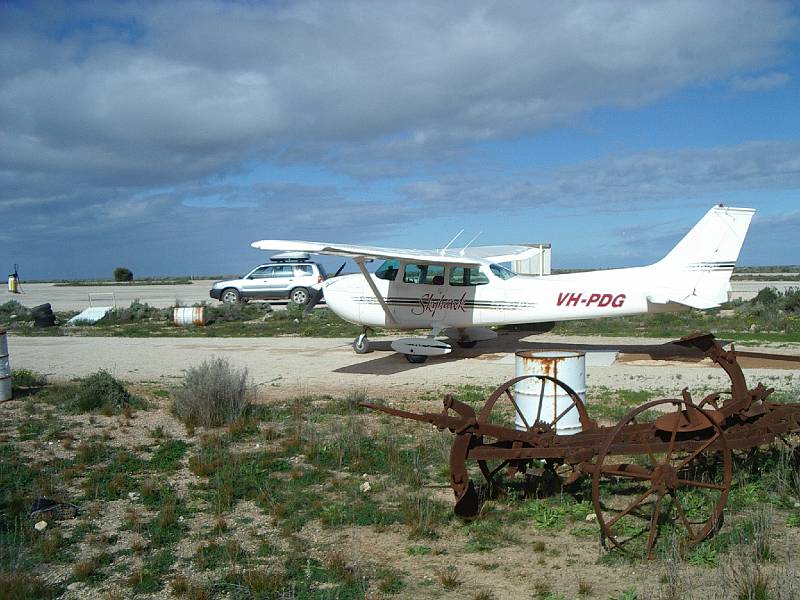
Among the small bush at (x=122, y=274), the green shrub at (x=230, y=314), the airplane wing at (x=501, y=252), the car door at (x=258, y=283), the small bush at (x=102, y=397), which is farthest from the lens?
the small bush at (x=122, y=274)

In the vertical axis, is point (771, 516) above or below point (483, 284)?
below

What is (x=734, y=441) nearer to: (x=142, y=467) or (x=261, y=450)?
(x=261, y=450)

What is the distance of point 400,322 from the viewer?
16.2 metres

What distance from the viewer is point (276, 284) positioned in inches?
1294

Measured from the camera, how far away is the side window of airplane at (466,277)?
51.5ft

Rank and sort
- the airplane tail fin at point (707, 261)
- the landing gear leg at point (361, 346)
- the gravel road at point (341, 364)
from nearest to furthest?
the gravel road at point (341, 364)
the airplane tail fin at point (707, 261)
the landing gear leg at point (361, 346)

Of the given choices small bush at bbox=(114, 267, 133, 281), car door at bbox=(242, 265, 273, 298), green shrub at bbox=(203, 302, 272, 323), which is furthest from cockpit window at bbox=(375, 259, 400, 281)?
small bush at bbox=(114, 267, 133, 281)

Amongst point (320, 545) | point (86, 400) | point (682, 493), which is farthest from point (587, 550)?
point (86, 400)

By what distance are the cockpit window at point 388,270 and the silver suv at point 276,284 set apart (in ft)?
53.3

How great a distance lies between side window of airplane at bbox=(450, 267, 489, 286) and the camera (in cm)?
1570

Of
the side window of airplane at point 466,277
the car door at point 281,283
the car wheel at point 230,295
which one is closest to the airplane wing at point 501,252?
the side window of airplane at point 466,277

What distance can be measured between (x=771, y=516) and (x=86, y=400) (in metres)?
8.56

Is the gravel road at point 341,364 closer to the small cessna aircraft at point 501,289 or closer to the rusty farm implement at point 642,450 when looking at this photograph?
the small cessna aircraft at point 501,289

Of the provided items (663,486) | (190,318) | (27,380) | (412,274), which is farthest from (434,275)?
(190,318)
